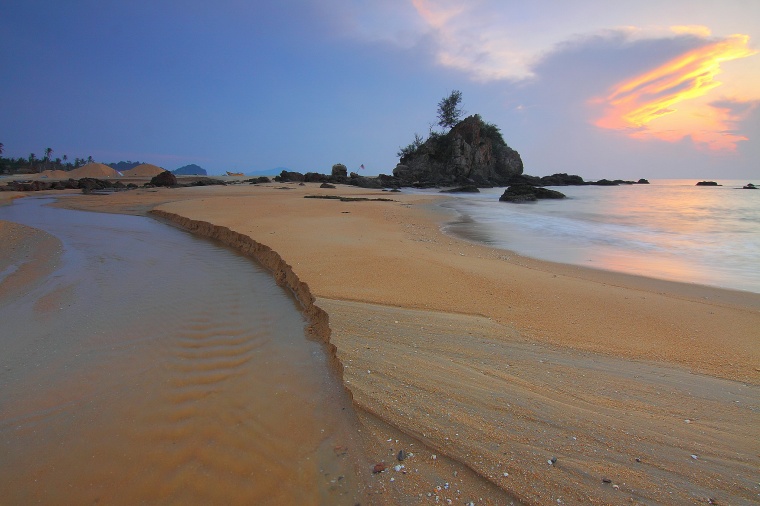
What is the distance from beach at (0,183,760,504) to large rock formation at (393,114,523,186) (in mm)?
38213

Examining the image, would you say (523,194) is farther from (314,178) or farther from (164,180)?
(164,180)

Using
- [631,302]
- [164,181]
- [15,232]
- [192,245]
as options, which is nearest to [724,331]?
[631,302]

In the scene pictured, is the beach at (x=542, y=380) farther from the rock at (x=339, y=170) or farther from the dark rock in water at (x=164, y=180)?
the rock at (x=339, y=170)

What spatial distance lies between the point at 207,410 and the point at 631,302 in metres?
3.83

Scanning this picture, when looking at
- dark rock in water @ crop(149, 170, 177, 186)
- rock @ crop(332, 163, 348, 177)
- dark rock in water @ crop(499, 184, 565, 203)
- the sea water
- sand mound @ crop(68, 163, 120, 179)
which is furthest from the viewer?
rock @ crop(332, 163, 348, 177)

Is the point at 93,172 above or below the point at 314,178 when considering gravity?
above

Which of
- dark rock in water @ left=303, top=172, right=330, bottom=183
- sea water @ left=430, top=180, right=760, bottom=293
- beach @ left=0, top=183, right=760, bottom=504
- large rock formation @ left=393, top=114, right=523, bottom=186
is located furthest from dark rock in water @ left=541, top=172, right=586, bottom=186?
beach @ left=0, top=183, right=760, bottom=504

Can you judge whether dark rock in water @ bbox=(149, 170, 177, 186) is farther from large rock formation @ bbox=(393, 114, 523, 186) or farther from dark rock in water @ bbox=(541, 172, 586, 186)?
dark rock in water @ bbox=(541, 172, 586, 186)

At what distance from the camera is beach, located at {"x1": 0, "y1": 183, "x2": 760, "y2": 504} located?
5.17ft

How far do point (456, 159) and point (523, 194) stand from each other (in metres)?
21.2

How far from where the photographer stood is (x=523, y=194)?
23.5 metres

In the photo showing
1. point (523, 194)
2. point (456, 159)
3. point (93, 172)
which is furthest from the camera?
point (456, 159)

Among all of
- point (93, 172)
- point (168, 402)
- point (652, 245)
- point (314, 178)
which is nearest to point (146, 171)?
point (93, 172)

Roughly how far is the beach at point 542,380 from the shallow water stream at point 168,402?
0.87 ft
